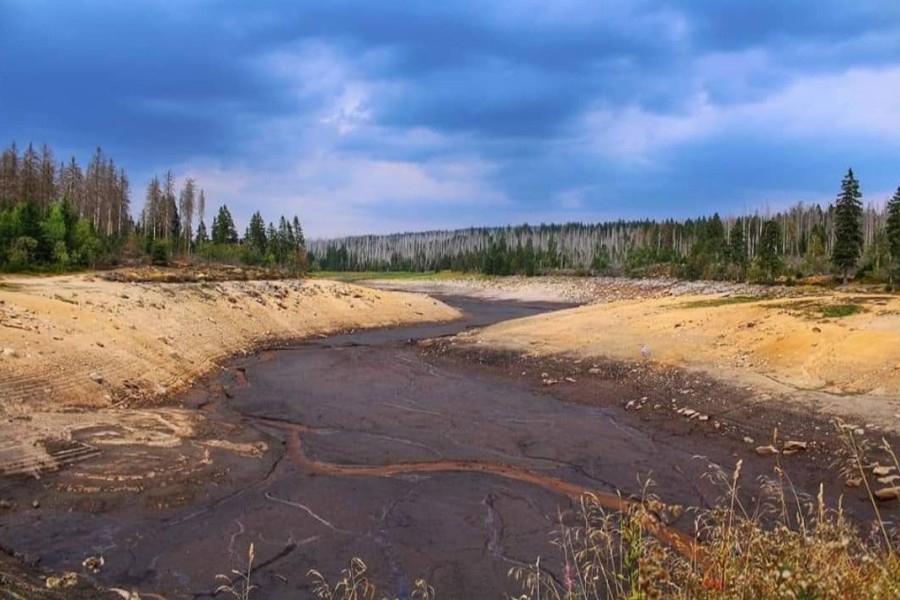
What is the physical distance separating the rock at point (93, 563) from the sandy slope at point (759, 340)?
17.9 metres

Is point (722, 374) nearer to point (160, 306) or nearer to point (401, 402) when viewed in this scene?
point (401, 402)

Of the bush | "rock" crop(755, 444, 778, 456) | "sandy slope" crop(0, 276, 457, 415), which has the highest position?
the bush

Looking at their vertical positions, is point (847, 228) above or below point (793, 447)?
above

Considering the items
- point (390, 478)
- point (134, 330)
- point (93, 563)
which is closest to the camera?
point (93, 563)

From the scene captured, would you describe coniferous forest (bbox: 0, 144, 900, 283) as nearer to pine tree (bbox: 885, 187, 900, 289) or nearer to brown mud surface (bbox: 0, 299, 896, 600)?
pine tree (bbox: 885, 187, 900, 289)

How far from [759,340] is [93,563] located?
72.5ft

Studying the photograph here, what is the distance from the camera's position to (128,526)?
10156mm

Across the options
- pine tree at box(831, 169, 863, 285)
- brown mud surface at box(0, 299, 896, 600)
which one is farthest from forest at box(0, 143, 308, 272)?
pine tree at box(831, 169, 863, 285)

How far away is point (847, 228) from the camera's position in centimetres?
5684

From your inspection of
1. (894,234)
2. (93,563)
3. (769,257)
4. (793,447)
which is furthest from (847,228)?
(93,563)

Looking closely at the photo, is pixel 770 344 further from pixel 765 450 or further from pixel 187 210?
pixel 187 210

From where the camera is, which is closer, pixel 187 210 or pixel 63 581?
pixel 63 581

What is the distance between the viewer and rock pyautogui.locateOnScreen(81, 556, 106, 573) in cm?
860

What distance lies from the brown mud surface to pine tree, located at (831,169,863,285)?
4474 centimetres
